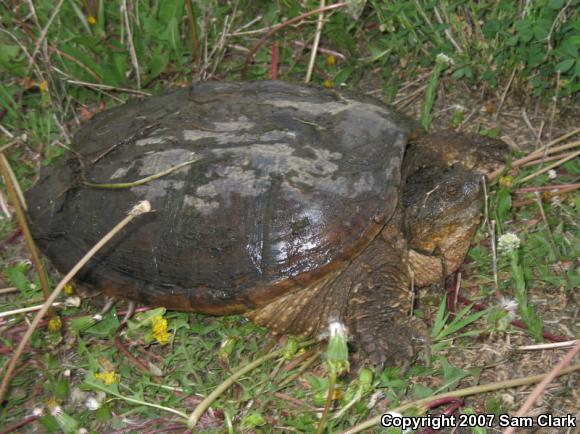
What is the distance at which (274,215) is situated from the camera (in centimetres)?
216

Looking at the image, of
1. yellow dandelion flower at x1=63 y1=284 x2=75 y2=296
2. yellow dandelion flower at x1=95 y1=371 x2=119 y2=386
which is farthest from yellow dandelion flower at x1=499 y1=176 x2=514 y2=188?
yellow dandelion flower at x1=63 y1=284 x2=75 y2=296

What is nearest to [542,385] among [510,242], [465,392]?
[465,392]

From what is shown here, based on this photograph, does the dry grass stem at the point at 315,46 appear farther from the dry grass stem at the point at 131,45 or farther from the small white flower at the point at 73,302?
the small white flower at the point at 73,302

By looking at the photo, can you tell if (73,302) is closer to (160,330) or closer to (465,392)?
(160,330)

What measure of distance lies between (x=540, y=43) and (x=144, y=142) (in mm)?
1955

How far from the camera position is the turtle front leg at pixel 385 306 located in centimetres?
213

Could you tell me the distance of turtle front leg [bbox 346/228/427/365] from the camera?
213 centimetres

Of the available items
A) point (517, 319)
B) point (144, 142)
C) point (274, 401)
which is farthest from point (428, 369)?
point (144, 142)

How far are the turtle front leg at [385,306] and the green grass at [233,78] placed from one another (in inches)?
3.3

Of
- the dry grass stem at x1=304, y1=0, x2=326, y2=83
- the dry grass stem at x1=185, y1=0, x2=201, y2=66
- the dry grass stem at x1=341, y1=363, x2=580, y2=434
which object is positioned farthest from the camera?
the dry grass stem at x1=304, y1=0, x2=326, y2=83

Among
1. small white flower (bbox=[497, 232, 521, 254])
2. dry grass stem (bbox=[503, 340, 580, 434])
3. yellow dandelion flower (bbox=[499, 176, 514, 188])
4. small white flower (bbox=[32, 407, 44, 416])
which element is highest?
dry grass stem (bbox=[503, 340, 580, 434])

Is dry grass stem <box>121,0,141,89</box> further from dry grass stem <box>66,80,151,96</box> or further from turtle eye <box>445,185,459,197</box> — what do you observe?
turtle eye <box>445,185,459,197</box>

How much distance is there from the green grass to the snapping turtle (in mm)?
177

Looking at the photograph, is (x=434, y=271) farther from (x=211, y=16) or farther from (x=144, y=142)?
(x=211, y=16)
